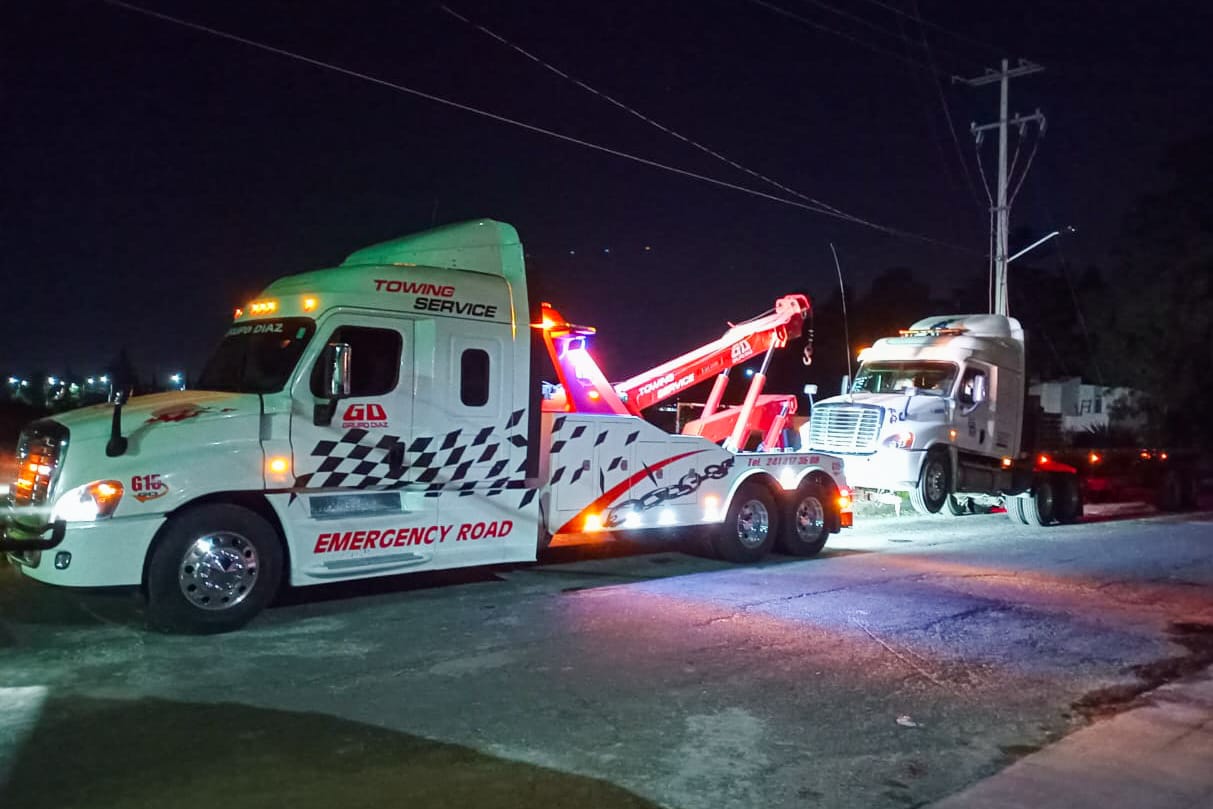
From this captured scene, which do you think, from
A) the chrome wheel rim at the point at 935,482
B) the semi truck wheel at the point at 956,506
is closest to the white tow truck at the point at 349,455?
the chrome wheel rim at the point at 935,482

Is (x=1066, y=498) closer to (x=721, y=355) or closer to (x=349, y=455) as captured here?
(x=721, y=355)

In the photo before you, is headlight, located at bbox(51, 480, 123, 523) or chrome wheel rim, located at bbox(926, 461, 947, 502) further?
chrome wheel rim, located at bbox(926, 461, 947, 502)

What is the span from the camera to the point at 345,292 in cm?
910

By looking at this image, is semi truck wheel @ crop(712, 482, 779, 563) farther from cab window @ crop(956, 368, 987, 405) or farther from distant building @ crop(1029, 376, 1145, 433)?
distant building @ crop(1029, 376, 1145, 433)

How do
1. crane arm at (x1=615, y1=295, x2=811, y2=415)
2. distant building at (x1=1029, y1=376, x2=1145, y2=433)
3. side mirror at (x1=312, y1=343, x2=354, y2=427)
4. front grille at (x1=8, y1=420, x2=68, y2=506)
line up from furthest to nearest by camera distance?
distant building at (x1=1029, y1=376, x2=1145, y2=433), crane arm at (x1=615, y1=295, x2=811, y2=415), side mirror at (x1=312, y1=343, x2=354, y2=427), front grille at (x1=8, y1=420, x2=68, y2=506)

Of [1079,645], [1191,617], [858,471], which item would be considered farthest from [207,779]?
[858,471]

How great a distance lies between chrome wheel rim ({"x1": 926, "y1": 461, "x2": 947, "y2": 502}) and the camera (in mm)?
16844

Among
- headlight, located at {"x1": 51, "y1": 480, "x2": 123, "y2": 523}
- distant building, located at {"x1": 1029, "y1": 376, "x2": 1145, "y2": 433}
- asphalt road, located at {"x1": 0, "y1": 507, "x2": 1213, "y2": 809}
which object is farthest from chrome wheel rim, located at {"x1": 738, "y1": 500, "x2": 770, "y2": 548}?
distant building, located at {"x1": 1029, "y1": 376, "x2": 1145, "y2": 433}

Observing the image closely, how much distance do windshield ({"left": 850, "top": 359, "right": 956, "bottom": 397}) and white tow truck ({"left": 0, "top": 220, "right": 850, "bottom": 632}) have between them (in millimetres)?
7141

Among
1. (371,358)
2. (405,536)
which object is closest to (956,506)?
(405,536)

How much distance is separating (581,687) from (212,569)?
10.5ft

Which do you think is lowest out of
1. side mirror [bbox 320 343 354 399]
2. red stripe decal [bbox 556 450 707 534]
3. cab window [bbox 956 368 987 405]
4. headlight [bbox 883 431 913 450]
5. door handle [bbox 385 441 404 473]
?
red stripe decal [bbox 556 450 707 534]

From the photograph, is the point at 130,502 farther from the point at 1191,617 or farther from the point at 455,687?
the point at 1191,617

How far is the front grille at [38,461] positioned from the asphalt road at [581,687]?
1057mm
